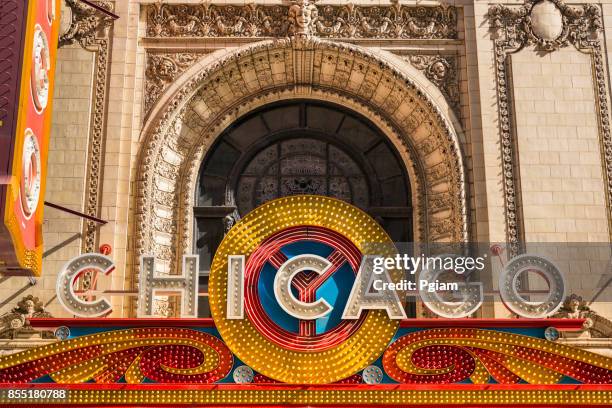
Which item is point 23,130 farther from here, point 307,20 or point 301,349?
point 307,20

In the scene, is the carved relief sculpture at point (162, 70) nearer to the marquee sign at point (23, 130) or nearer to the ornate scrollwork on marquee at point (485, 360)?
the marquee sign at point (23, 130)

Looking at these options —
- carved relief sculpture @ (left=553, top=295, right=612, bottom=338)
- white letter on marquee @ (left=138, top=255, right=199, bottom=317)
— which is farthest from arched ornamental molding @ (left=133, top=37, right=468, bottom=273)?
white letter on marquee @ (left=138, top=255, right=199, bottom=317)

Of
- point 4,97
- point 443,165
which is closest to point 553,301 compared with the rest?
point 443,165

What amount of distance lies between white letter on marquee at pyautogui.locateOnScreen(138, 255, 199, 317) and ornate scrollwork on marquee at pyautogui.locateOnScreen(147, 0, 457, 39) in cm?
622

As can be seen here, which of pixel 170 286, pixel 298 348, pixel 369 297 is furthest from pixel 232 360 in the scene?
pixel 369 297

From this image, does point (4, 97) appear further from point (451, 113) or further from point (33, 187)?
point (451, 113)

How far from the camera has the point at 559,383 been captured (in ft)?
36.6

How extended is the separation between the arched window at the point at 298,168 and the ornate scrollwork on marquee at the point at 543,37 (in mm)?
2291

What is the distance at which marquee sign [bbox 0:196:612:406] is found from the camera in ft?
36.1

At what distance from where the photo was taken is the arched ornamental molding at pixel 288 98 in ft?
50.9

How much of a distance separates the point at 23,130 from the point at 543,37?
949cm

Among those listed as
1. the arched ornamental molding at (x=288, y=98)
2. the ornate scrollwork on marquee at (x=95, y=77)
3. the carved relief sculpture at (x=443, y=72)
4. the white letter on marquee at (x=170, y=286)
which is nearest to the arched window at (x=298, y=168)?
the arched ornamental molding at (x=288, y=98)

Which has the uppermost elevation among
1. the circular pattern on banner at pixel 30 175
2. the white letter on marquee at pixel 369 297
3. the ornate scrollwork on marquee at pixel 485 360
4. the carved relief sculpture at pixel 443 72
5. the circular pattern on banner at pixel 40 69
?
the carved relief sculpture at pixel 443 72

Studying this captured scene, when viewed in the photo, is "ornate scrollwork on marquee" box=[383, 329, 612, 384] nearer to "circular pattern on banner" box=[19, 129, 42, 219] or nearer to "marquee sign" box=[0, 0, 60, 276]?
"marquee sign" box=[0, 0, 60, 276]
